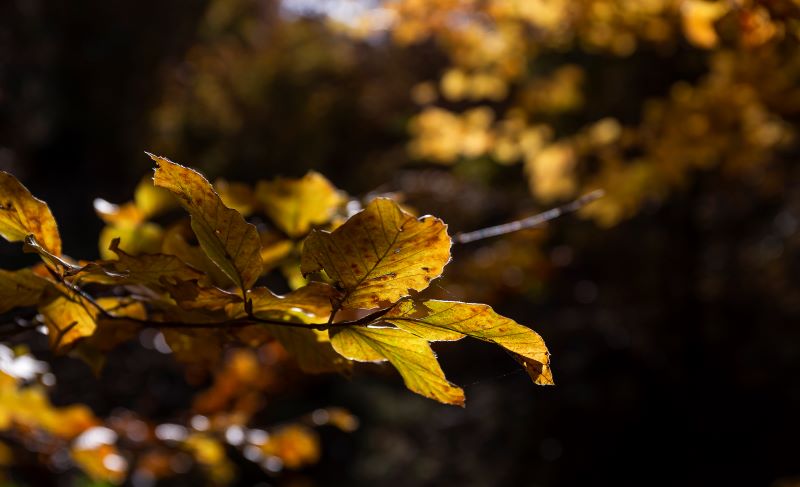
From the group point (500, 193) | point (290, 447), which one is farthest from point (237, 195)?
point (500, 193)

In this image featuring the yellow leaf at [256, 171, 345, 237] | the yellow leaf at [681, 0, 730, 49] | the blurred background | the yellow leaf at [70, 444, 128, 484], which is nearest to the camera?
the yellow leaf at [256, 171, 345, 237]

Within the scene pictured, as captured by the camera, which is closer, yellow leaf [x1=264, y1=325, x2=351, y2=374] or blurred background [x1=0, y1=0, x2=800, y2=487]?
yellow leaf [x1=264, y1=325, x2=351, y2=374]

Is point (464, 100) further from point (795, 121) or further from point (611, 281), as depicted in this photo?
point (795, 121)

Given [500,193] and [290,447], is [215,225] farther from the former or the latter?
[500,193]

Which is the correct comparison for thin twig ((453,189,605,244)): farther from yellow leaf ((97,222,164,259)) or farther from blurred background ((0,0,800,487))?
yellow leaf ((97,222,164,259))

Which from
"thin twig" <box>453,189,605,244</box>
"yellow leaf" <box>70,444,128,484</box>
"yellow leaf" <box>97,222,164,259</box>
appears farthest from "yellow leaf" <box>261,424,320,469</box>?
"thin twig" <box>453,189,605,244</box>

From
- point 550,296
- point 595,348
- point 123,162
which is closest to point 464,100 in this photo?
point 550,296
